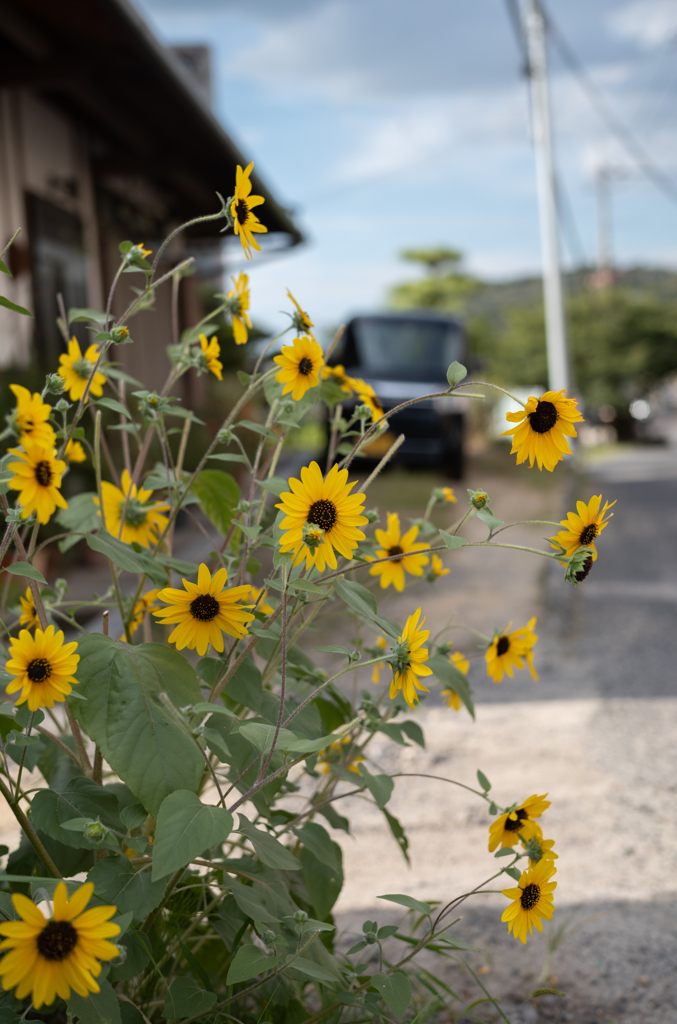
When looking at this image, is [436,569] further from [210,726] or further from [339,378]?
[210,726]

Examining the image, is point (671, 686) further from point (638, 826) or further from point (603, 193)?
point (603, 193)

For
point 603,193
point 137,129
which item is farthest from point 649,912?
point 603,193

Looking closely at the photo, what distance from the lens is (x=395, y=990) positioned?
1.15m

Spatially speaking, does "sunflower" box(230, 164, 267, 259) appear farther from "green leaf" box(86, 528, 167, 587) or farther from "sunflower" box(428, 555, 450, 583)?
"sunflower" box(428, 555, 450, 583)

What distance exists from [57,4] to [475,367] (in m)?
6.47

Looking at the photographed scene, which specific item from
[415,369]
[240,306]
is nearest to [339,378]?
[240,306]

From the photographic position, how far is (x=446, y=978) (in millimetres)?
1836

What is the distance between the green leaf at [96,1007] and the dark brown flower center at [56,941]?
0.51ft

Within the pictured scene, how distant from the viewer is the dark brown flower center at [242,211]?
1277mm

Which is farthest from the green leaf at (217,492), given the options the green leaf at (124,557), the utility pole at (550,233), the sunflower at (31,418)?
the utility pole at (550,233)

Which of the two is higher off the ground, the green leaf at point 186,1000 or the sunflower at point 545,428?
the sunflower at point 545,428

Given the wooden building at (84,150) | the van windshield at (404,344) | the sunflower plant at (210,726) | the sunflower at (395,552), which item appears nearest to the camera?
the sunflower plant at (210,726)

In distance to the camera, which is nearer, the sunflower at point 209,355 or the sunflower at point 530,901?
the sunflower at point 530,901

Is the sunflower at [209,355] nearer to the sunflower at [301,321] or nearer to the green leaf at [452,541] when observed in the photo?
the sunflower at [301,321]
